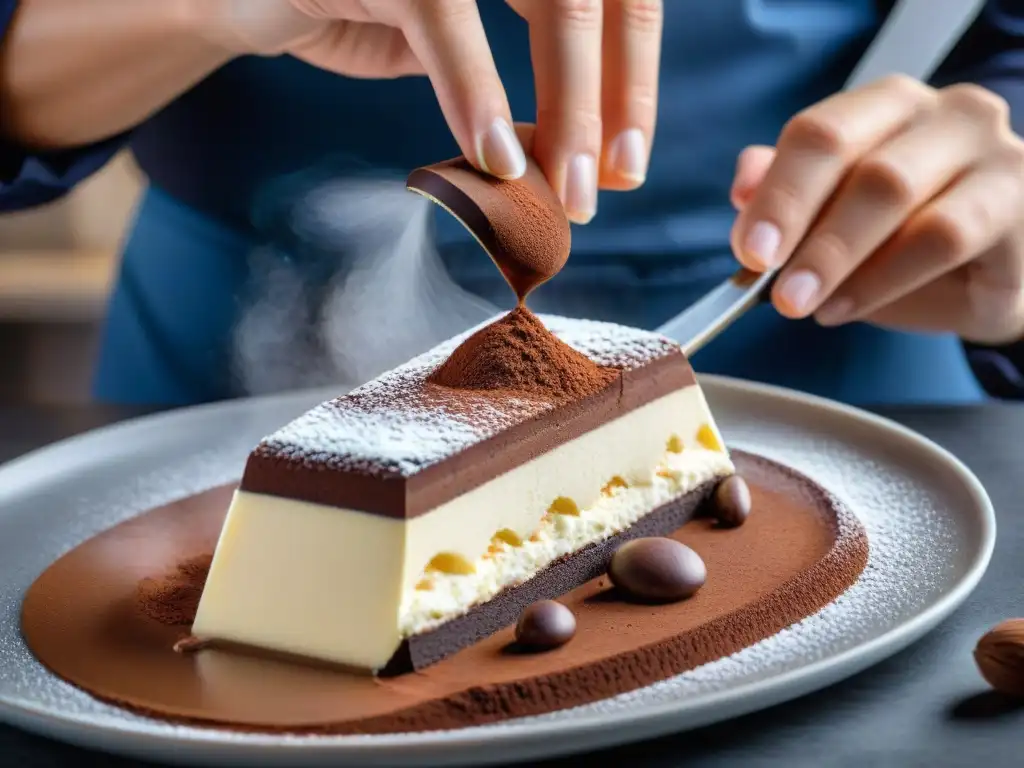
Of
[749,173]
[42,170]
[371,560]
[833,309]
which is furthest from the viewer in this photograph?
[42,170]

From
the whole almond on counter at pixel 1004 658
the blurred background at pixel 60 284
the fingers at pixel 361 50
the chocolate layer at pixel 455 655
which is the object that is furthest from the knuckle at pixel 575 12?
the blurred background at pixel 60 284

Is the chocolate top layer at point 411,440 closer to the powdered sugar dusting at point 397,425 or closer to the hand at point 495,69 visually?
the powdered sugar dusting at point 397,425

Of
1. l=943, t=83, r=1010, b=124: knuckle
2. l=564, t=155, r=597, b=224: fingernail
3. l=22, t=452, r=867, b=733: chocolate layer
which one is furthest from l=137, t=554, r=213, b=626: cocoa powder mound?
l=943, t=83, r=1010, b=124: knuckle

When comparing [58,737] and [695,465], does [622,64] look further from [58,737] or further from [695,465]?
[58,737]

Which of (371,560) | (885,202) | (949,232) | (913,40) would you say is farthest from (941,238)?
(371,560)

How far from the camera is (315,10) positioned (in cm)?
182

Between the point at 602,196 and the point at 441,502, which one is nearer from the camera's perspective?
the point at 441,502

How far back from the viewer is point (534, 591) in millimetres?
1547

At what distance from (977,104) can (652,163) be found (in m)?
0.67

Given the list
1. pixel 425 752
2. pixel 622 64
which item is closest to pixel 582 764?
pixel 425 752

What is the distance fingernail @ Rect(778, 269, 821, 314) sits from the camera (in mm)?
1991

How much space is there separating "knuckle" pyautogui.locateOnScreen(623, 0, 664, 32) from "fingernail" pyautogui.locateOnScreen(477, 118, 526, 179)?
0.40 m

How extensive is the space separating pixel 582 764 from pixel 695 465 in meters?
0.73

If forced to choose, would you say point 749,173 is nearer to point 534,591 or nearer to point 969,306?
point 969,306
